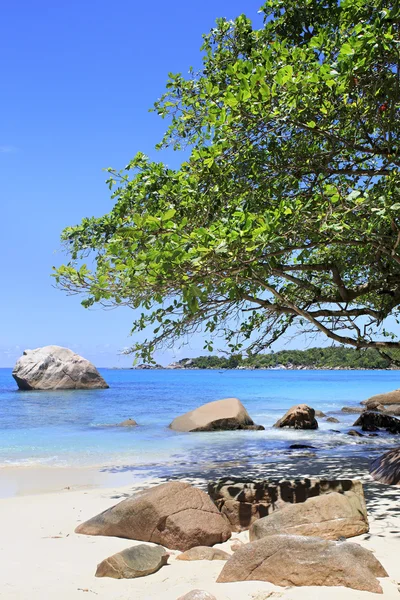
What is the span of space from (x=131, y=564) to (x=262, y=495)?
2.46 m

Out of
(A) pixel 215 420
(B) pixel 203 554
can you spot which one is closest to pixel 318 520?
(B) pixel 203 554

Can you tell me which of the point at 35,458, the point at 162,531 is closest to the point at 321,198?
the point at 162,531

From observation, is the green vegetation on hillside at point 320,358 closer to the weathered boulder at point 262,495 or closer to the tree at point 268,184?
the tree at point 268,184

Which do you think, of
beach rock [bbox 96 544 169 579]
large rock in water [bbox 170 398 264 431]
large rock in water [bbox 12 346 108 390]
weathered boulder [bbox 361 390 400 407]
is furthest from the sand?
large rock in water [bbox 12 346 108 390]

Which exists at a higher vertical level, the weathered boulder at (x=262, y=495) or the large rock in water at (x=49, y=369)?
the large rock in water at (x=49, y=369)

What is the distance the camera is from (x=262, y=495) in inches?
300

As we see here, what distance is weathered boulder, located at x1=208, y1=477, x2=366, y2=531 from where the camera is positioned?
7.48 metres

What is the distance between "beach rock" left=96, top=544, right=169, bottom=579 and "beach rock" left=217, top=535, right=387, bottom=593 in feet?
2.57

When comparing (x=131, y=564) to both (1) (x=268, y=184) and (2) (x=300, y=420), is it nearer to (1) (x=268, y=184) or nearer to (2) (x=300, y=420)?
(1) (x=268, y=184)

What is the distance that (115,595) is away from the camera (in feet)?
16.8

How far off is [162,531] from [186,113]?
7.48 m

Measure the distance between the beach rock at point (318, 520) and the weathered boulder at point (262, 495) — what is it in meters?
0.62

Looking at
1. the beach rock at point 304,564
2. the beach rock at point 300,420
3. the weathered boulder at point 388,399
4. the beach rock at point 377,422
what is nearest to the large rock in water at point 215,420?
the beach rock at point 300,420

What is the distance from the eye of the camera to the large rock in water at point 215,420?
845 inches
